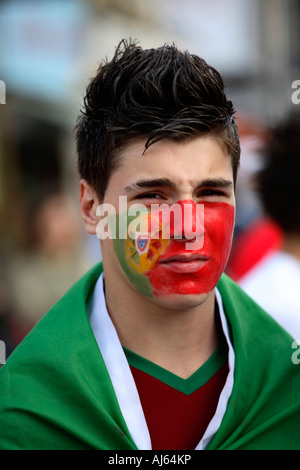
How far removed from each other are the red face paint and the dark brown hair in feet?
0.85

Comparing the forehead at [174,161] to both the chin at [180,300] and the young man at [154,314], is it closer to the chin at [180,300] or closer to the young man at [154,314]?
the young man at [154,314]

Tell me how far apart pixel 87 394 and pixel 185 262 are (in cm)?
57

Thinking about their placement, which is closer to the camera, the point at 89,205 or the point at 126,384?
the point at 126,384

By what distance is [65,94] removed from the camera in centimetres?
1107

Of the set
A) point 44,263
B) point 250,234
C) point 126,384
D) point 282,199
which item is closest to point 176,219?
point 126,384

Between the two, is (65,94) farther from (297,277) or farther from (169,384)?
(169,384)

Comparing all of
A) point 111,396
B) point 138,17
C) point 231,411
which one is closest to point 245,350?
point 231,411

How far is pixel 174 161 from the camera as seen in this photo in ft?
7.85

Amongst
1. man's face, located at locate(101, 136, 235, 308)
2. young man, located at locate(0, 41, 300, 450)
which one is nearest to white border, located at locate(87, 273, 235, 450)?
young man, located at locate(0, 41, 300, 450)

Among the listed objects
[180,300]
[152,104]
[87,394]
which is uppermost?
[152,104]

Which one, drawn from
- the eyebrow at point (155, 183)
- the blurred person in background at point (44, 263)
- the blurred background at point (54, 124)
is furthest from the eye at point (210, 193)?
the blurred person in background at point (44, 263)

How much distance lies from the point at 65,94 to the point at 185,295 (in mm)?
9072

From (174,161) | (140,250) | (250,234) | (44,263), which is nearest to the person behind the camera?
(174,161)

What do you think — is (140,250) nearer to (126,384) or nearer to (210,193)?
(210,193)
